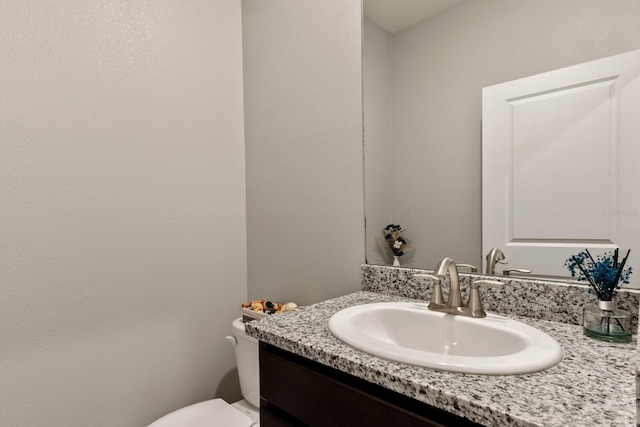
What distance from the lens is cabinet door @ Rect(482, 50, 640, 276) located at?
78 centimetres

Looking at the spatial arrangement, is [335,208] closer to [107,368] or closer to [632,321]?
[632,321]

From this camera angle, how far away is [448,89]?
3.55 feet

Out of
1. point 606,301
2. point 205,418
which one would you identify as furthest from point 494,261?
point 205,418

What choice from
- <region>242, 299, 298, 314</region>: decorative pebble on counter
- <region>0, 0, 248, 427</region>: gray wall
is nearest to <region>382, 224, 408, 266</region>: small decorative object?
<region>242, 299, 298, 314</region>: decorative pebble on counter

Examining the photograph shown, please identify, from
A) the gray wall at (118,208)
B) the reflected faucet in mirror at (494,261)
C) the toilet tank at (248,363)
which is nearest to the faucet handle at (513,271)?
the reflected faucet in mirror at (494,261)

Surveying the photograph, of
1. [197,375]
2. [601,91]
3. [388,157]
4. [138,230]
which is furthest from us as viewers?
[197,375]

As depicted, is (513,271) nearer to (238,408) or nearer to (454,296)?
(454,296)

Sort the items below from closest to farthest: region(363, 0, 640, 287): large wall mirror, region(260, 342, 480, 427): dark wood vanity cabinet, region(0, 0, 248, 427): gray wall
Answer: region(260, 342, 480, 427): dark wood vanity cabinet < region(363, 0, 640, 287): large wall mirror < region(0, 0, 248, 427): gray wall

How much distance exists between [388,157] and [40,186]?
47.2 inches

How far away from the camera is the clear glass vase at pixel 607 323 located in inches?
27.2

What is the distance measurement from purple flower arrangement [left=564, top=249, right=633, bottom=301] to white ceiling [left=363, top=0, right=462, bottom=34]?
0.85 meters

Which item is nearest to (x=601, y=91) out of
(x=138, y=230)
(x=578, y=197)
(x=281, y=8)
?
(x=578, y=197)

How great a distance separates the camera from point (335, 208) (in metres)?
1.34

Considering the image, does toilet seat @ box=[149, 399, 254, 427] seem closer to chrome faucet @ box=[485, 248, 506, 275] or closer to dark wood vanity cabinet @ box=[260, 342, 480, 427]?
dark wood vanity cabinet @ box=[260, 342, 480, 427]
